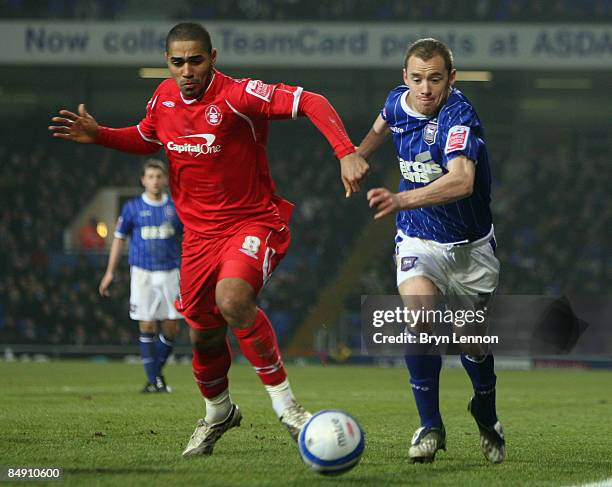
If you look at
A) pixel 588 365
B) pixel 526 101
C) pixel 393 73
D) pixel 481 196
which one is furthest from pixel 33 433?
pixel 526 101

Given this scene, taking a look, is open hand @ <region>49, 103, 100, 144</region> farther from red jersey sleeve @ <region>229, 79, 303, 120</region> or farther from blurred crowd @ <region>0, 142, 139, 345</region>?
blurred crowd @ <region>0, 142, 139, 345</region>

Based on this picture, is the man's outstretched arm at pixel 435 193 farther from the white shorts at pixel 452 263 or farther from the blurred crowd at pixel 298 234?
the blurred crowd at pixel 298 234

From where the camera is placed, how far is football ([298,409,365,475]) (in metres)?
4.85

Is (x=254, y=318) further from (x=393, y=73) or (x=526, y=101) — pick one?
(x=526, y=101)

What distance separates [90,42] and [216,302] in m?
20.3

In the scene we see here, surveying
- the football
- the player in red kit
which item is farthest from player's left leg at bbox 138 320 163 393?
the football

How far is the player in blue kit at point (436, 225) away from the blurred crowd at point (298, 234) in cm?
1525

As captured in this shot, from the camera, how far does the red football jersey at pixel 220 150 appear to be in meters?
5.72

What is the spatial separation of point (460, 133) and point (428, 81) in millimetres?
338

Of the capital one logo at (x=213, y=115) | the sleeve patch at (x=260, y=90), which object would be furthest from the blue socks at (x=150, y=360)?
the sleeve patch at (x=260, y=90)

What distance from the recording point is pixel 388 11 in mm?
25594

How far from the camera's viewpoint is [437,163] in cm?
572

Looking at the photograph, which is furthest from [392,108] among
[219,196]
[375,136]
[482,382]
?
[482,382]

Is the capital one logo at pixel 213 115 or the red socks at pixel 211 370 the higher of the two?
the capital one logo at pixel 213 115
